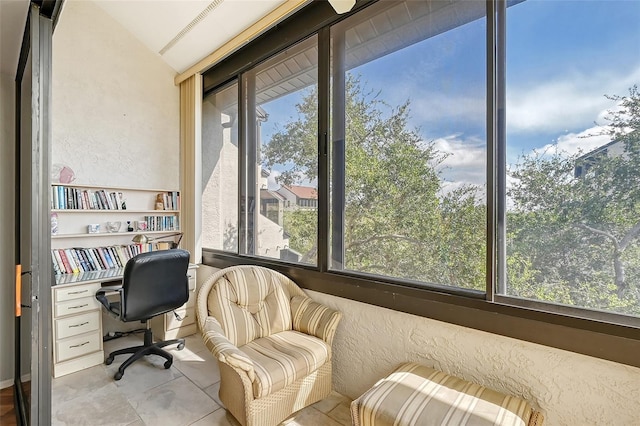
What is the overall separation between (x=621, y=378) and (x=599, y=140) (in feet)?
3.40

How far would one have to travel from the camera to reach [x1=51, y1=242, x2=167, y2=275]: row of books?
2.77 meters

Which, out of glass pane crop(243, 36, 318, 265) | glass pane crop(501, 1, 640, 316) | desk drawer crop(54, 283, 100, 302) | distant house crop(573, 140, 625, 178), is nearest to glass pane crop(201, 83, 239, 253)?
glass pane crop(243, 36, 318, 265)

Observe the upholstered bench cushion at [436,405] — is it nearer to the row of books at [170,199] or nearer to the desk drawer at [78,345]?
the desk drawer at [78,345]

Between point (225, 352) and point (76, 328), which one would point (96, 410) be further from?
point (225, 352)

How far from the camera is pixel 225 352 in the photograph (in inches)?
64.0

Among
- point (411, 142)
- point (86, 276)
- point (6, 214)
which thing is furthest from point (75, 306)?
point (411, 142)

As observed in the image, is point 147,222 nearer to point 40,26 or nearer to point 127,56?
point 127,56

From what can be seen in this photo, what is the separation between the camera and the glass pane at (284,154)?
8.37ft

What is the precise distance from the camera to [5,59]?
6.38ft

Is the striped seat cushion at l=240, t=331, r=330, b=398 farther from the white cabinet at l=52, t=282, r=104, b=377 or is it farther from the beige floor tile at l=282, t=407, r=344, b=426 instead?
the white cabinet at l=52, t=282, r=104, b=377

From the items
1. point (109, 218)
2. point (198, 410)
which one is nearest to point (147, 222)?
point (109, 218)

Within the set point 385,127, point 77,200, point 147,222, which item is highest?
point 385,127

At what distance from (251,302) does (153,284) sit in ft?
2.86

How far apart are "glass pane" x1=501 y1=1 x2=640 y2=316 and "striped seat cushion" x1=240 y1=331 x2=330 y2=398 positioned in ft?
3.91
